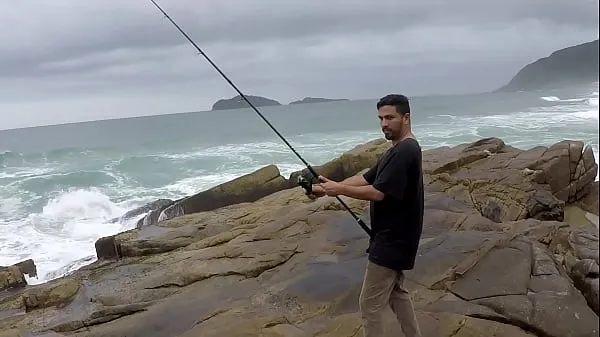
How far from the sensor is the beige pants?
3797mm

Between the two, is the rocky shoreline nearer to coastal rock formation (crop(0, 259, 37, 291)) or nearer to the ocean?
coastal rock formation (crop(0, 259, 37, 291))

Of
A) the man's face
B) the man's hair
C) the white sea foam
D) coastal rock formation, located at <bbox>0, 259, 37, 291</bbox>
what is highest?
the man's hair

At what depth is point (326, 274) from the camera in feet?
20.7

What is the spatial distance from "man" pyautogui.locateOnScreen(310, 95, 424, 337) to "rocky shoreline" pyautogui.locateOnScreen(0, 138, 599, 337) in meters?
0.95

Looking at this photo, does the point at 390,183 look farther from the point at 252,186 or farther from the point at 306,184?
the point at 252,186

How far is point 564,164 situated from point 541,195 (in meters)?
1.74

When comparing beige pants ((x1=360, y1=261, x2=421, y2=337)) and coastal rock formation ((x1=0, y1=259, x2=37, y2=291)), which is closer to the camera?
beige pants ((x1=360, y1=261, x2=421, y2=337))

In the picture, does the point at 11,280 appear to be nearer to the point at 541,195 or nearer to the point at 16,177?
the point at 541,195

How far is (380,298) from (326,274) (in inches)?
98.1

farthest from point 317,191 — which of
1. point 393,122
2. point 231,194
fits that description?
point 231,194

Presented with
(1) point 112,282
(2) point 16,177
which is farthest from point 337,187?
(2) point 16,177

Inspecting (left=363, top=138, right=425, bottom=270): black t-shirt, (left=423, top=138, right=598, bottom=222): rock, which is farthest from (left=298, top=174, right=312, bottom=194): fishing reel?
(left=423, top=138, right=598, bottom=222): rock

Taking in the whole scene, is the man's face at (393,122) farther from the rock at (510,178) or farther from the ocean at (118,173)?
the ocean at (118,173)

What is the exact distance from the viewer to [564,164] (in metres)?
11.8
